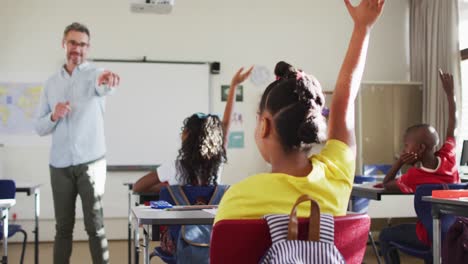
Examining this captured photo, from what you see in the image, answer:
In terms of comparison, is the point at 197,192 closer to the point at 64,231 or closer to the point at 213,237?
the point at 64,231

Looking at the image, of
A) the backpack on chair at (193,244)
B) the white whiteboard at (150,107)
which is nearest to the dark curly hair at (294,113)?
the backpack on chair at (193,244)

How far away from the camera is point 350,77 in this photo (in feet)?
3.98

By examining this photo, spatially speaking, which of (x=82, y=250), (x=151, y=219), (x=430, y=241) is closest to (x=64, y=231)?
(x=151, y=219)

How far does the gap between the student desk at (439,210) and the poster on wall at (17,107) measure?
4.95m

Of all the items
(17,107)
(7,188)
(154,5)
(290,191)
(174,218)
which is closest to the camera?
(290,191)

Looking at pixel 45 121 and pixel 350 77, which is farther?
pixel 45 121

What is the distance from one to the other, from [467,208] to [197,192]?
3.77 ft

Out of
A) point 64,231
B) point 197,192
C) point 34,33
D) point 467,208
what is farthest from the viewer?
point 34,33

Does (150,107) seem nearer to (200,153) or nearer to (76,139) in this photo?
(76,139)

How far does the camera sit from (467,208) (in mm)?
2230

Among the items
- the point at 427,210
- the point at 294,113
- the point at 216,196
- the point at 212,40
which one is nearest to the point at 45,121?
the point at 216,196

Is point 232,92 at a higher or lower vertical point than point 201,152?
higher

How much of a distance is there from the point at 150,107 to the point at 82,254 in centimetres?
191

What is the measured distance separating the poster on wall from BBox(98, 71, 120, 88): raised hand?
337 cm
